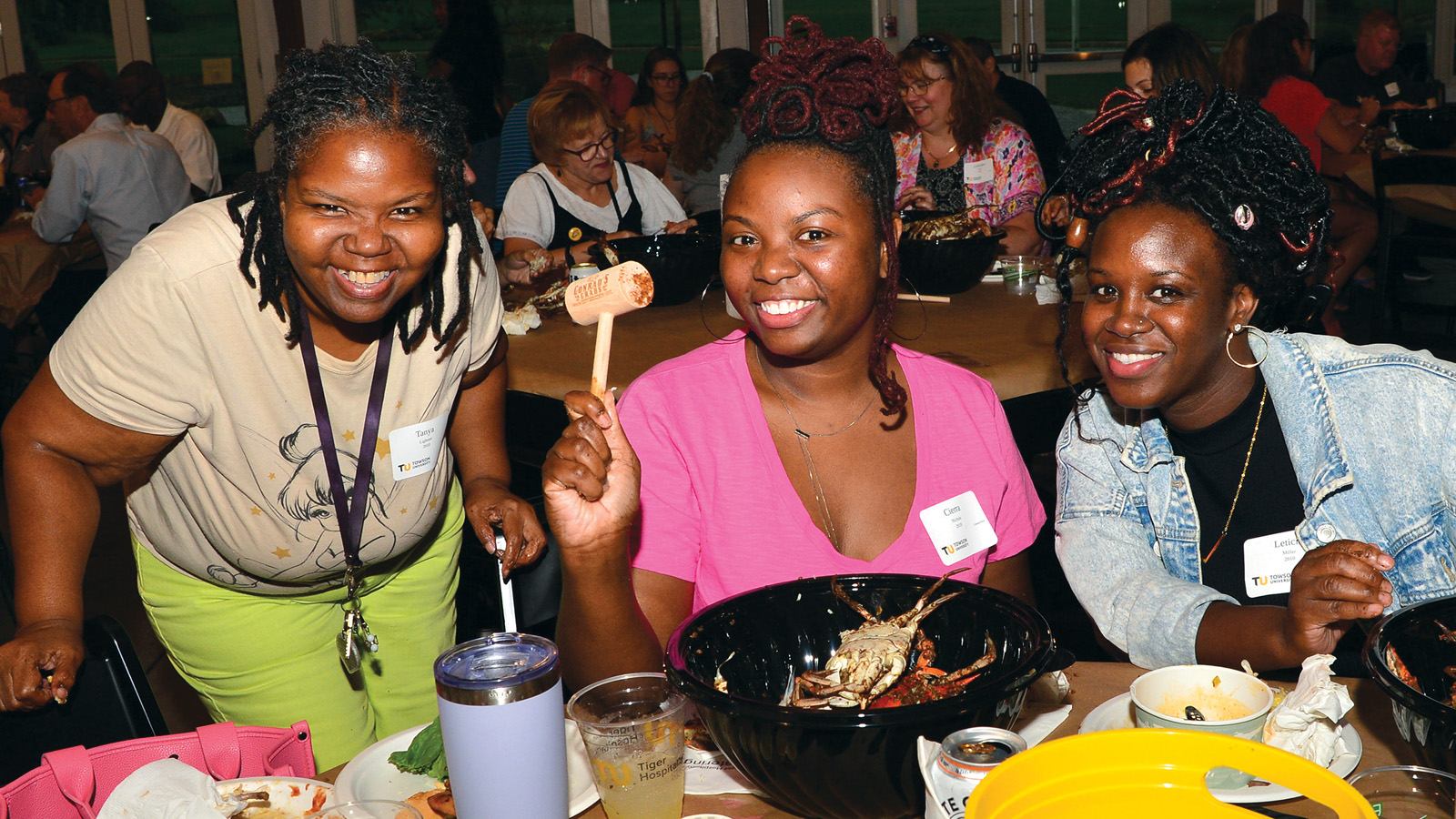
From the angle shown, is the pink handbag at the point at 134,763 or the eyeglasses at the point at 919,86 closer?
the pink handbag at the point at 134,763

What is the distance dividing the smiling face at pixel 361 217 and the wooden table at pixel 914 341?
95cm

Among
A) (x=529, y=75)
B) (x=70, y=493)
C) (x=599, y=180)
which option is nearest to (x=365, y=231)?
(x=70, y=493)

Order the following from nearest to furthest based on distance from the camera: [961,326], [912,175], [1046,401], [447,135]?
[447,135] → [1046,401] → [961,326] → [912,175]

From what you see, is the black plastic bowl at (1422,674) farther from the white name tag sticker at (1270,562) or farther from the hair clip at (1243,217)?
the hair clip at (1243,217)

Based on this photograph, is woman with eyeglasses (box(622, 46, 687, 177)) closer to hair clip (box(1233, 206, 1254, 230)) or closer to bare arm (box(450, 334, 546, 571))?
bare arm (box(450, 334, 546, 571))

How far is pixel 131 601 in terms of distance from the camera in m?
4.09

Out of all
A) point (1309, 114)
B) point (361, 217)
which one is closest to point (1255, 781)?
point (361, 217)

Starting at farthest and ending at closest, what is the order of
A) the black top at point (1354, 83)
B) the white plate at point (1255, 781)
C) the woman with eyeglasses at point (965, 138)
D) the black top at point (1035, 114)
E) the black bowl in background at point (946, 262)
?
the black top at point (1354, 83) → the black top at point (1035, 114) → the woman with eyeglasses at point (965, 138) → the black bowl in background at point (946, 262) → the white plate at point (1255, 781)

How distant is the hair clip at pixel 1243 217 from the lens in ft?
5.43

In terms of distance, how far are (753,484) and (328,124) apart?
0.80m

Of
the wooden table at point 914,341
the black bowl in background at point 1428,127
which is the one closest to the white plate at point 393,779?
the wooden table at point 914,341

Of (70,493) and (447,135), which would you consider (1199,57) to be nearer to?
(447,135)

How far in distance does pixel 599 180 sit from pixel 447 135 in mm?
2701

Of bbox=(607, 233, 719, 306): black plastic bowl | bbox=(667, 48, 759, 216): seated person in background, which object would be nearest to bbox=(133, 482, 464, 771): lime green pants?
bbox=(607, 233, 719, 306): black plastic bowl
